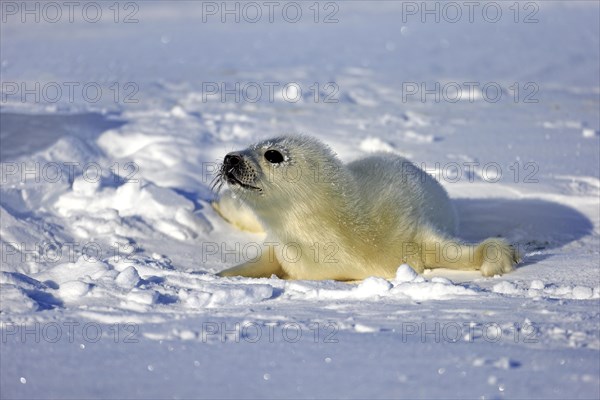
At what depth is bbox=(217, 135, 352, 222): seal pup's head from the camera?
3543 mm

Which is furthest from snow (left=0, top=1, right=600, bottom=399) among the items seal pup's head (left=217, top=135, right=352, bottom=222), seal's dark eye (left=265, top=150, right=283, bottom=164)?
seal's dark eye (left=265, top=150, right=283, bottom=164)

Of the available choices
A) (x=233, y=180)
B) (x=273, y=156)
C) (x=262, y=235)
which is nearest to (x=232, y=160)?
(x=233, y=180)

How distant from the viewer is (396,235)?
3.57m

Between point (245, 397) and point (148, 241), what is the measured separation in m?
2.20

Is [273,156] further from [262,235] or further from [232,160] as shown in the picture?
[262,235]

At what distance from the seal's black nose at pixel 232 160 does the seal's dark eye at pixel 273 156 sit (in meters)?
0.14

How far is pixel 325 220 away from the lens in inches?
141

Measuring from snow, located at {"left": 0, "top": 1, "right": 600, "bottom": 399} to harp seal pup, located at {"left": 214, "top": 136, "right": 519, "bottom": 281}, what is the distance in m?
0.18

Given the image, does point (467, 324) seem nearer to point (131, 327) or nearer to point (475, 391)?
point (475, 391)

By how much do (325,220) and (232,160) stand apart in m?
0.48

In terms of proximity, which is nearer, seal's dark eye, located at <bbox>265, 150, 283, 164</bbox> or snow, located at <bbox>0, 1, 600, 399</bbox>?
snow, located at <bbox>0, 1, 600, 399</bbox>

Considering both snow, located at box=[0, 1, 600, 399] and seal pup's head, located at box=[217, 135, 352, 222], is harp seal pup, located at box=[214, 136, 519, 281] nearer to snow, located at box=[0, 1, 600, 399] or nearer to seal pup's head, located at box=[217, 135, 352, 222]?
seal pup's head, located at box=[217, 135, 352, 222]

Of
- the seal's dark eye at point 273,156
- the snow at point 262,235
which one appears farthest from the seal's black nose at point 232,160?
the snow at point 262,235

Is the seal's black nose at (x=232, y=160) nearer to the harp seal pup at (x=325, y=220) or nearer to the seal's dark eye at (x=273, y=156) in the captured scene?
the harp seal pup at (x=325, y=220)
